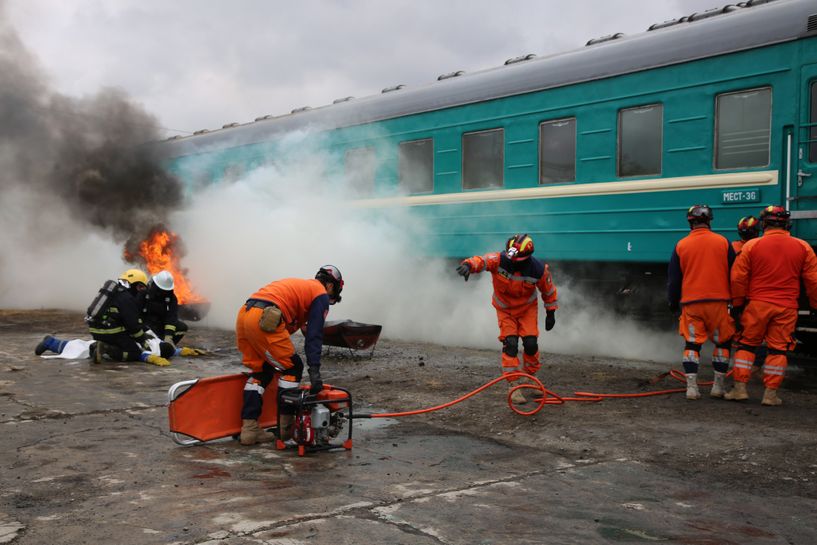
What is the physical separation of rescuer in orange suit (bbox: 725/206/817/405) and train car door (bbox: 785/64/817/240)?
4.29ft

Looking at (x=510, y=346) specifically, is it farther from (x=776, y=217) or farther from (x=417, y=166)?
(x=417, y=166)

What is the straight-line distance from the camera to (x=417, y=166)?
12078mm

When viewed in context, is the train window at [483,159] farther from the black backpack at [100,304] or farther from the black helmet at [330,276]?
the black helmet at [330,276]

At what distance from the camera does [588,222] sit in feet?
32.6

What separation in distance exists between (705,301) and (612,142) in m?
3.38

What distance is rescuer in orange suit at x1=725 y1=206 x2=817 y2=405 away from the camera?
6621mm

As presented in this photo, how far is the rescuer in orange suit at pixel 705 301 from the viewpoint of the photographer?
22.5 feet

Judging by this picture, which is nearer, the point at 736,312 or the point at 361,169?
the point at 736,312

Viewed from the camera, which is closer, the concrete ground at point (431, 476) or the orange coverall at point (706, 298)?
the concrete ground at point (431, 476)

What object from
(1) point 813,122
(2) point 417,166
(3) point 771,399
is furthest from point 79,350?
(1) point 813,122

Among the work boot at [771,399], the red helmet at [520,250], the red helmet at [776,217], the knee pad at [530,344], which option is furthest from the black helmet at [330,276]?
the red helmet at [776,217]

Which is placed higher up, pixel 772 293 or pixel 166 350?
pixel 772 293

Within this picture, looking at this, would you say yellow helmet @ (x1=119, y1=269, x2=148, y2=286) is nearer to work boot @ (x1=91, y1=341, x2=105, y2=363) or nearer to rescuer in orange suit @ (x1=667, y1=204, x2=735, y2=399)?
work boot @ (x1=91, y1=341, x2=105, y2=363)

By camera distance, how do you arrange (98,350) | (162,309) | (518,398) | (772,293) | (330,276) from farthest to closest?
(162,309) < (98,350) < (518,398) < (772,293) < (330,276)
